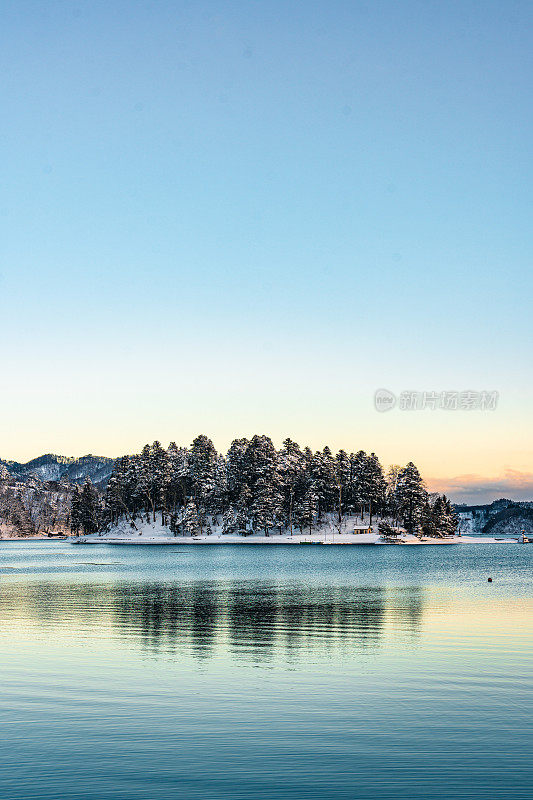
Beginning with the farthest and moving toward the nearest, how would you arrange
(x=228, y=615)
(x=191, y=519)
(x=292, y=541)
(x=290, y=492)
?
(x=191, y=519), (x=290, y=492), (x=292, y=541), (x=228, y=615)

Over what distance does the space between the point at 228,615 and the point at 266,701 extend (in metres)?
20.9

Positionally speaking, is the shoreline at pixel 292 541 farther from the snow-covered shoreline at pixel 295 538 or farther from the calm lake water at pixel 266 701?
the calm lake water at pixel 266 701

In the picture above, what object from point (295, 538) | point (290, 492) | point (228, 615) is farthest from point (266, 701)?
point (290, 492)

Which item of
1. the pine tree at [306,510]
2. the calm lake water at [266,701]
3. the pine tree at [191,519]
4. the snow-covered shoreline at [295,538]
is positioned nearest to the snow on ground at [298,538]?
the snow-covered shoreline at [295,538]

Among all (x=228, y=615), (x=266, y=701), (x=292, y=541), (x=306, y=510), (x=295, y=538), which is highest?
(x=266, y=701)

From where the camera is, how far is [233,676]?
24.8 metres

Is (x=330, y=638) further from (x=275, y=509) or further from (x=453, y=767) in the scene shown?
(x=275, y=509)

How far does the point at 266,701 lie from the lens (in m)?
21.4

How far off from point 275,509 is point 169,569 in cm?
9304

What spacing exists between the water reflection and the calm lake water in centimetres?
24

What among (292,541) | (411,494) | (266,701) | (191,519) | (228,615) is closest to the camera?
(266,701)

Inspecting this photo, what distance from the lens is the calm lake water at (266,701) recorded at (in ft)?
49.2

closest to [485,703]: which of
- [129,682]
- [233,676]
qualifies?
[233,676]

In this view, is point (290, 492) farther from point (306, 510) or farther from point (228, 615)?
point (228, 615)
